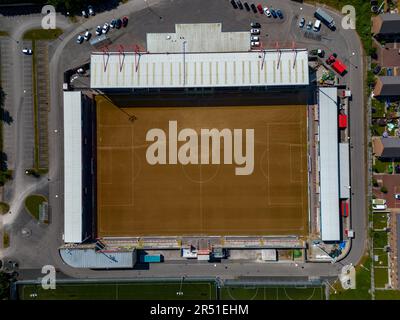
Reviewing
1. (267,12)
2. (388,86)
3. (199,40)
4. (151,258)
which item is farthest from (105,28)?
(388,86)

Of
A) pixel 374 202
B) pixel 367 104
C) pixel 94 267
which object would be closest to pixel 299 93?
pixel 367 104

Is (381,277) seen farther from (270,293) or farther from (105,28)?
(105,28)

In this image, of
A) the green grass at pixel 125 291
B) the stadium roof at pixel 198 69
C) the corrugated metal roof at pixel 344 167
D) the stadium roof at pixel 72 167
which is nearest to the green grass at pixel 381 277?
the corrugated metal roof at pixel 344 167

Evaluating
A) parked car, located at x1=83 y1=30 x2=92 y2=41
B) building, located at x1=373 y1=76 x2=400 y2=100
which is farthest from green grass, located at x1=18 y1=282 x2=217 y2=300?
building, located at x1=373 y1=76 x2=400 y2=100

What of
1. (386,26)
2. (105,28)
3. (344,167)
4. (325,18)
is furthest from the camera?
(105,28)

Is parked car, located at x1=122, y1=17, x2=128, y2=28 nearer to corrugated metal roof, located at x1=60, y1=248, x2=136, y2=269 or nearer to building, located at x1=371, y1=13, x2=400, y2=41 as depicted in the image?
corrugated metal roof, located at x1=60, y1=248, x2=136, y2=269

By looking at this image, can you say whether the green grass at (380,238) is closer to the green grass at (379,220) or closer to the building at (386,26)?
the green grass at (379,220)
